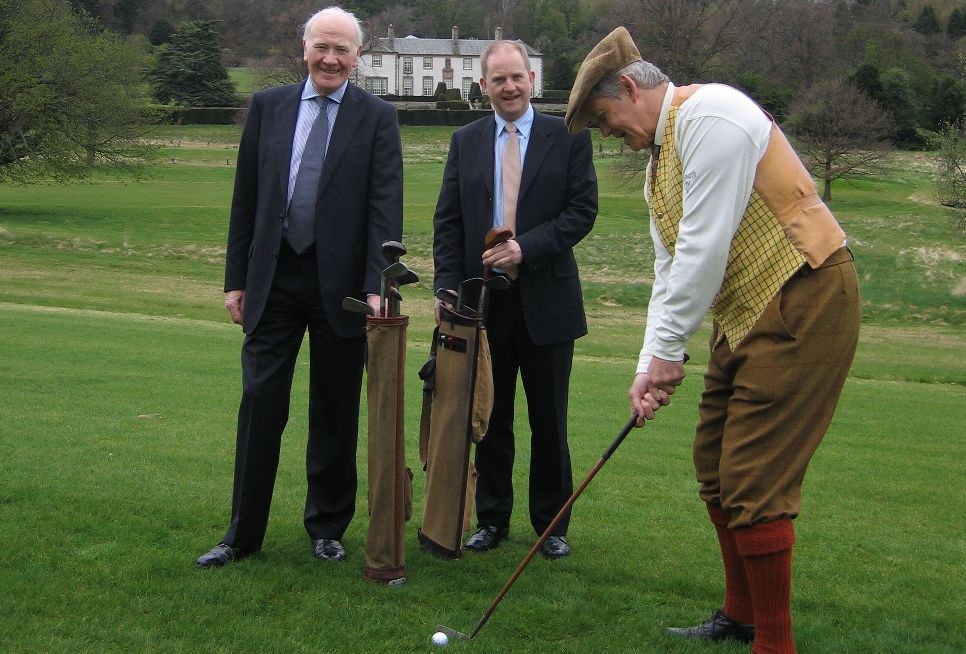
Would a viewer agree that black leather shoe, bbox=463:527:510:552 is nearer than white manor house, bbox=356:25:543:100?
Yes

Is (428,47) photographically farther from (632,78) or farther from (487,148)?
(632,78)

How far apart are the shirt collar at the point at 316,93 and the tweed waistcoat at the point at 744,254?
1.96m

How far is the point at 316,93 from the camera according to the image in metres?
5.64

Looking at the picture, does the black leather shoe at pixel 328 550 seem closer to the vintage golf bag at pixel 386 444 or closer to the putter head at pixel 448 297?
the vintage golf bag at pixel 386 444

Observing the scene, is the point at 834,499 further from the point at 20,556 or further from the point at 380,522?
the point at 20,556

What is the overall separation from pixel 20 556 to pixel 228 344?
9974 mm

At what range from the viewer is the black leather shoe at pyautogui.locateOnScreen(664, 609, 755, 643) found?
457 centimetres

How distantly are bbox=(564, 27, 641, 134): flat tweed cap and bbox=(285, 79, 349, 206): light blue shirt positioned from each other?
1716mm

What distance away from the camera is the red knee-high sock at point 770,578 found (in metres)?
4.05

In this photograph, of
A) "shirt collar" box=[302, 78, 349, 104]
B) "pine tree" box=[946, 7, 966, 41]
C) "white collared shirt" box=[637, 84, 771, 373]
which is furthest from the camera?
"pine tree" box=[946, 7, 966, 41]

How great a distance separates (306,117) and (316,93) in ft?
0.42

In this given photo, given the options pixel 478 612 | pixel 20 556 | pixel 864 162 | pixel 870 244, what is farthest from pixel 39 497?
pixel 864 162

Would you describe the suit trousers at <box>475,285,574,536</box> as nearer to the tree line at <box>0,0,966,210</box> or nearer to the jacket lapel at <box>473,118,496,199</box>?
the jacket lapel at <box>473,118,496,199</box>

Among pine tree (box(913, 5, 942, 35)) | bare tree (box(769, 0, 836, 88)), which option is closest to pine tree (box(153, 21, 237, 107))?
bare tree (box(769, 0, 836, 88))
